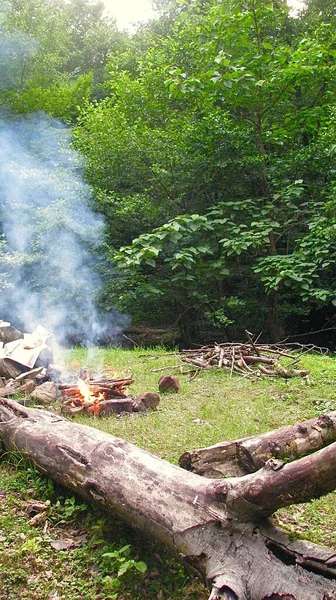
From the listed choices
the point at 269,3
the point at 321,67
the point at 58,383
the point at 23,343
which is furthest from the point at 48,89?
the point at 58,383

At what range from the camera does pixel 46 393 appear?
4648mm

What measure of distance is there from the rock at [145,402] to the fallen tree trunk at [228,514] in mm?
Answer: 1821

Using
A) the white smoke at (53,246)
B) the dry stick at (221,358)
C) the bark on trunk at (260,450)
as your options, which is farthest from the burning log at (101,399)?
the white smoke at (53,246)

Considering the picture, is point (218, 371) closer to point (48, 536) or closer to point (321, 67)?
point (48, 536)

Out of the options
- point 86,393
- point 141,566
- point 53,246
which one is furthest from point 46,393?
point 53,246

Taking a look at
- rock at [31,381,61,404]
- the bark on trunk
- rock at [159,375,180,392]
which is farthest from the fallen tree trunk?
rock at [159,375,180,392]

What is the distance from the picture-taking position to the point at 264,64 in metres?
8.41

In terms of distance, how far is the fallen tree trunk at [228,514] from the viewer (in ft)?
5.70

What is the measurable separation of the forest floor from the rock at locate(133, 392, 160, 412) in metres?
0.10

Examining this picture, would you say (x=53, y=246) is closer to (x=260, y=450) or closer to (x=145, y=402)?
(x=145, y=402)

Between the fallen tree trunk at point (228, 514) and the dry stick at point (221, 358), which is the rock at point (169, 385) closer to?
the dry stick at point (221, 358)

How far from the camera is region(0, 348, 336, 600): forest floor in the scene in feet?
6.87

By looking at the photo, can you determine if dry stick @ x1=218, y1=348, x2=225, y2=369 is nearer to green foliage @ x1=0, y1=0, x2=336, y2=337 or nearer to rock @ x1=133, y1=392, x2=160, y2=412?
rock @ x1=133, y1=392, x2=160, y2=412

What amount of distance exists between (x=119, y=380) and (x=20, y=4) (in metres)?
15.6
